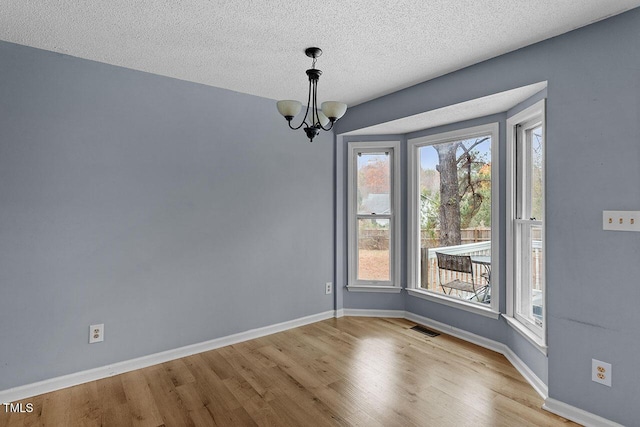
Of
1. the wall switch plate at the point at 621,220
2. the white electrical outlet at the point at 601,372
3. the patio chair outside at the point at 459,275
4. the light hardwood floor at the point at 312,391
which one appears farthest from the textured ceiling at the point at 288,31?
the light hardwood floor at the point at 312,391

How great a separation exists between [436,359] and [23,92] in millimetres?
3745

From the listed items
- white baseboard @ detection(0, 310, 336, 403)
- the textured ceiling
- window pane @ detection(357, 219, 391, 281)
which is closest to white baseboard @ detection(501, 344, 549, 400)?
window pane @ detection(357, 219, 391, 281)

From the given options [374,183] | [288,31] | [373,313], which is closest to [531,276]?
[373,313]

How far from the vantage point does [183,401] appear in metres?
2.29

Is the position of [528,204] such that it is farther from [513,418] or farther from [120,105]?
[120,105]

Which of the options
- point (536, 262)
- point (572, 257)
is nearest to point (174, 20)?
point (572, 257)

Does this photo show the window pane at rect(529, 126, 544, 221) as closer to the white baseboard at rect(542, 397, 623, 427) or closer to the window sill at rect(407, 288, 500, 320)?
the window sill at rect(407, 288, 500, 320)

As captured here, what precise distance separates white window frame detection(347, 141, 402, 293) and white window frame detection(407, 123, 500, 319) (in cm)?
14

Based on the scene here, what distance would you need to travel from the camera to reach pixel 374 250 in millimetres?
4035

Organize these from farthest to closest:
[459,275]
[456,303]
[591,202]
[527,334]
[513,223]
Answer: [459,275]
[456,303]
[513,223]
[527,334]
[591,202]

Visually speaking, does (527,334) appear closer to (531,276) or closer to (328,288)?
(531,276)

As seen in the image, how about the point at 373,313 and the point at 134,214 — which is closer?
the point at 134,214

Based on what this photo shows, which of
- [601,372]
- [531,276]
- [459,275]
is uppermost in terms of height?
[531,276]

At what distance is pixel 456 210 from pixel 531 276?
3.23 feet
